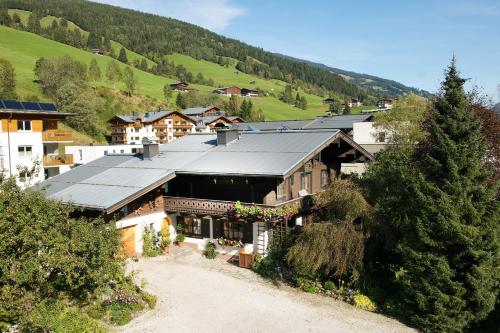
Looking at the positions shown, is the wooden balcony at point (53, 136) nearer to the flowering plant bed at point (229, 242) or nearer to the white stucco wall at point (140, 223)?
the white stucco wall at point (140, 223)

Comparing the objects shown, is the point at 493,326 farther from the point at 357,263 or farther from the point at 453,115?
the point at 453,115

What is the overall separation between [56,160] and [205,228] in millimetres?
22717

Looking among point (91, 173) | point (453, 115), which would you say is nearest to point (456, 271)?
point (453, 115)

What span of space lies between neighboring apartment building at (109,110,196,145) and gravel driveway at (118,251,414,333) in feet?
223

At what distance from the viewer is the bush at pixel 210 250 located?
92.8ft

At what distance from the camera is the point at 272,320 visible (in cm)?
1995

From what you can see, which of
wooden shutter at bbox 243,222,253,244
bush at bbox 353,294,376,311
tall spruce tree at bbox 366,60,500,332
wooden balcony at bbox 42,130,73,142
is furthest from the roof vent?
tall spruce tree at bbox 366,60,500,332

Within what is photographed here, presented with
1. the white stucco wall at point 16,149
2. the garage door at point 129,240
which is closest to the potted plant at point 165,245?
the garage door at point 129,240

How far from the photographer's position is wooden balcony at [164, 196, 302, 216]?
2742 cm

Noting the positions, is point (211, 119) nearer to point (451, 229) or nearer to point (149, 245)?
point (149, 245)

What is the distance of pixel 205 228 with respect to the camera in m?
30.4

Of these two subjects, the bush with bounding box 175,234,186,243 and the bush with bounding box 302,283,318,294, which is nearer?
the bush with bounding box 302,283,318,294

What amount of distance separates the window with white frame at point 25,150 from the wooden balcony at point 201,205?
20930mm

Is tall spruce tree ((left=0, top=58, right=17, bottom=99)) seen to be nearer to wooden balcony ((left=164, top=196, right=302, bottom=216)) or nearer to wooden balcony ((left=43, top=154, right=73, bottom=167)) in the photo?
wooden balcony ((left=43, top=154, right=73, bottom=167))
